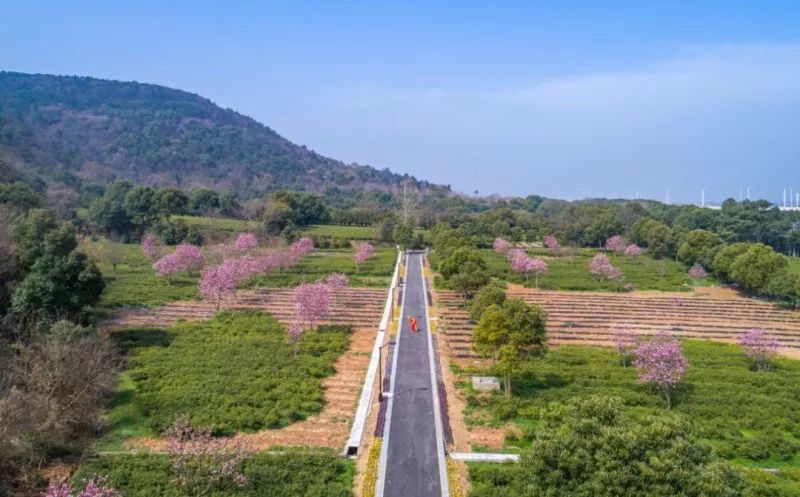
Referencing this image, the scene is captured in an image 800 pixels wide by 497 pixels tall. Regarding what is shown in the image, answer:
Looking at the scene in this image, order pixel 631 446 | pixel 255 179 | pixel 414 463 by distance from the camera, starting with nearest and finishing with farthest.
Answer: pixel 631 446 < pixel 414 463 < pixel 255 179

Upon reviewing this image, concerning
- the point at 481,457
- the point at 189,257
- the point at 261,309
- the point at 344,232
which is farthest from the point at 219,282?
the point at 344,232

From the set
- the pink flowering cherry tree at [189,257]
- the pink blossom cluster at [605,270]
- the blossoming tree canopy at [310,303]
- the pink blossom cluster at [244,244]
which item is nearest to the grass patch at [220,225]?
the pink blossom cluster at [244,244]

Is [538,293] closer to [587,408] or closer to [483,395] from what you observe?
[483,395]

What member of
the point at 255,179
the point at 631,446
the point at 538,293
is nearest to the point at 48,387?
the point at 631,446

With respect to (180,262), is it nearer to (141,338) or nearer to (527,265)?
(141,338)

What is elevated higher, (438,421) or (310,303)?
(310,303)

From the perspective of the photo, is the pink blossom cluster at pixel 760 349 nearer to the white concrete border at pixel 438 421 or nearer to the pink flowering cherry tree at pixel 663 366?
the pink flowering cherry tree at pixel 663 366
